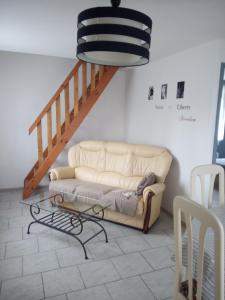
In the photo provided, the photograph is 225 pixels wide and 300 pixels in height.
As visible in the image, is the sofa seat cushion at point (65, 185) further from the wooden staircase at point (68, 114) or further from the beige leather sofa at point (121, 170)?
the wooden staircase at point (68, 114)

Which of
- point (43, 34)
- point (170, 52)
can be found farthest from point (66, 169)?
point (170, 52)

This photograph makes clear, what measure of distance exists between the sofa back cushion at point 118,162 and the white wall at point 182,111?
26 cm

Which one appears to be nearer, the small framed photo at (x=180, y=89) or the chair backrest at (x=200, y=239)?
the chair backrest at (x=200, y=239)

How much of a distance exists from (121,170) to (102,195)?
30.4 inches

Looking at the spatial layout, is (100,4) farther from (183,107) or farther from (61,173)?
(61,173)

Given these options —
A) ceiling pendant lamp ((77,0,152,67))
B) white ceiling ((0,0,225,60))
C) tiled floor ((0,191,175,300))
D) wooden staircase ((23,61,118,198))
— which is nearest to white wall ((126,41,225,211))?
white ceiling ((0,0,225,60))

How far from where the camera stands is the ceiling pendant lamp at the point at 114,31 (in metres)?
1.07

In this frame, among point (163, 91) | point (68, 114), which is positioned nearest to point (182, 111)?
point (163, 91)

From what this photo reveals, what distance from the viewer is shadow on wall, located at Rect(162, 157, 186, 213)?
137 inches

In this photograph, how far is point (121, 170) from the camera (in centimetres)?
387

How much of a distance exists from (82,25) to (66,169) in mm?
3006

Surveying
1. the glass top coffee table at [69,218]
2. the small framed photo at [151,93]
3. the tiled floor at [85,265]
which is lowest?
the tiled floor at [85,265]

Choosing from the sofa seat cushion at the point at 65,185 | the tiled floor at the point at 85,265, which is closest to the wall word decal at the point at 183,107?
the tiled floor at the point at 85,265

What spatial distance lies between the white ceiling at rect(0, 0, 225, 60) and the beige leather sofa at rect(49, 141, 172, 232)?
154 centimetres
